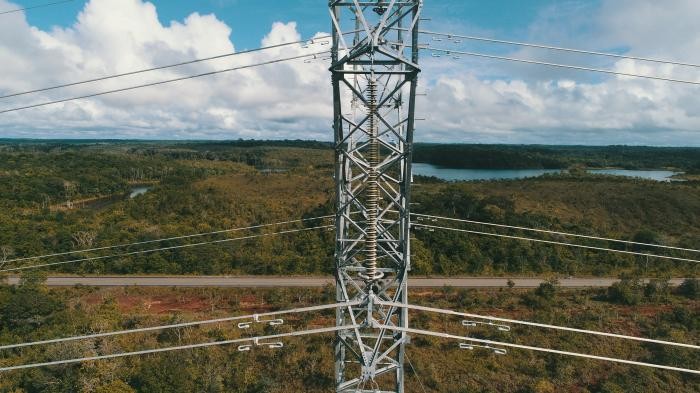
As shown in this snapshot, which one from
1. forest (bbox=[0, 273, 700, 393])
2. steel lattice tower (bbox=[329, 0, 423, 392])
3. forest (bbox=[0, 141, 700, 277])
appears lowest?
forest (bbox=[0, 273, 700, 393])

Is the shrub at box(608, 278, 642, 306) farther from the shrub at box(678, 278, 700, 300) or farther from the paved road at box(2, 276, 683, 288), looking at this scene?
the shrub at box(678, 278, 700, 300)

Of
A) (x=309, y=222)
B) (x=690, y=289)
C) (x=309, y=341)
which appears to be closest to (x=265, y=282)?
(x=309, y=341)

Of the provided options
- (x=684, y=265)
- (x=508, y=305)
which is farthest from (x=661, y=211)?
(x=508, y=305)

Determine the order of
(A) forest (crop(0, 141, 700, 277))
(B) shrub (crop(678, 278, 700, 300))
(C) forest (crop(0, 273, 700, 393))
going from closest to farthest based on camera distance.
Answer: (C) forest (crop(0, 273, 700, 393)) → (B) shrub (crop(678, 278, 700, 300)) → (A) forest (crop(0, 141, 700, 277))

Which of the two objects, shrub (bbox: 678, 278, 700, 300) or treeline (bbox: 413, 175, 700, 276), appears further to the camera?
treeline (bbox: 413, 175, 700, 276)

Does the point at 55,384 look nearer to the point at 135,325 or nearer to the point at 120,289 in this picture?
the point at 135,325

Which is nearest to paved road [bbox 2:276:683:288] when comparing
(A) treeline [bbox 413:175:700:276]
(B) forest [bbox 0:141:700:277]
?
(B) forest [bbox 0:141:700:277]

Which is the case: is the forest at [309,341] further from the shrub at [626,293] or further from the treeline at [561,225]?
the treeline at [561,225]
